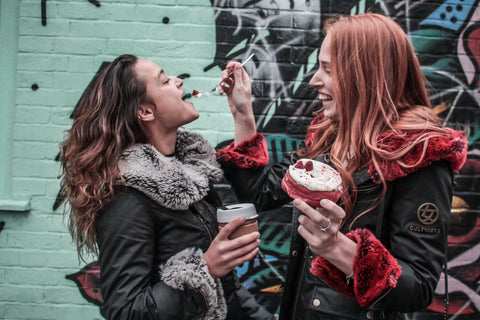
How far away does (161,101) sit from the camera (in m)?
1.53

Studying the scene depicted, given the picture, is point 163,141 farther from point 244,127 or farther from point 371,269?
point 371,269

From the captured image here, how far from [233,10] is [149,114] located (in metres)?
1.35

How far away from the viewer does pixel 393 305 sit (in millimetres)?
1138

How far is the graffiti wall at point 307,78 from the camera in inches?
99.4

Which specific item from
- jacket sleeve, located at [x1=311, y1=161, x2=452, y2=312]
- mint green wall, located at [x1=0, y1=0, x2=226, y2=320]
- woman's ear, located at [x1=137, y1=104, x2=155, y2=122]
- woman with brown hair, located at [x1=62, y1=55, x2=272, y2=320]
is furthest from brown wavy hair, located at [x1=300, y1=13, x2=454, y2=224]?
mint green wall, located at [x1=0, y1=0, x2=226, y2=320]

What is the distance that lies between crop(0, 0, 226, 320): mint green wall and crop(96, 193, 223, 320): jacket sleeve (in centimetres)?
137

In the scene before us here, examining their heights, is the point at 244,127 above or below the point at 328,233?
above

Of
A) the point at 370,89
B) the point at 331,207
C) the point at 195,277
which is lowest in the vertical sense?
the point at 195,277

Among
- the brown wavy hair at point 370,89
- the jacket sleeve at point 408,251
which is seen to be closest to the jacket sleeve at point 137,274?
the jacket sleeve at point 408,251

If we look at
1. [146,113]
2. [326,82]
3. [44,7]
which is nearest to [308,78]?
[326,82]

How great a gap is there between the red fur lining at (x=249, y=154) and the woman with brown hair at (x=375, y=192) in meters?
0.27

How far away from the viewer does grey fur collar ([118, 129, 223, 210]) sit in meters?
1.29

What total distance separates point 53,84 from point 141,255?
1.82m

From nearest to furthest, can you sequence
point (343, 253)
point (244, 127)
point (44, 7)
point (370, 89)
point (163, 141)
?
point (343, 253) < point (370, 89) < point (163, 141) < point (244, 127) < point (44, 7)
